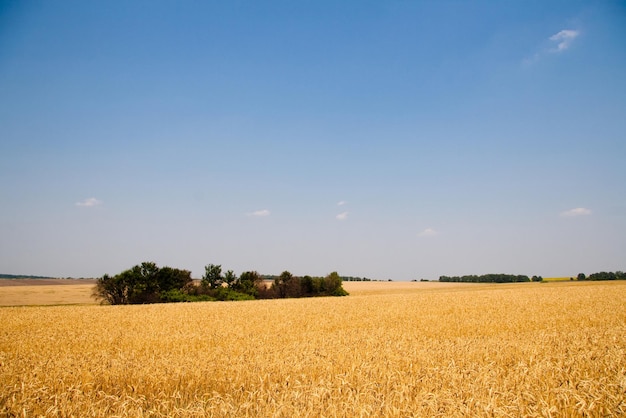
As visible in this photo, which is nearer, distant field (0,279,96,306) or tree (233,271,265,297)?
distant field (0,279,96,306)

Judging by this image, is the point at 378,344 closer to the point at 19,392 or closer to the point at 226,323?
the point at 19,392

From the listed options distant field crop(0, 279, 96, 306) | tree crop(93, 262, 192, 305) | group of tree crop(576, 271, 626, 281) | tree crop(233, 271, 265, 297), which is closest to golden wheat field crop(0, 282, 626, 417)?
tree crop(93, 262, 192, 305)

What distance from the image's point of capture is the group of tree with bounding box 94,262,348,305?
46312 millimetres

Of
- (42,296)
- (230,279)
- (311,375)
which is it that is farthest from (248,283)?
(311,375)

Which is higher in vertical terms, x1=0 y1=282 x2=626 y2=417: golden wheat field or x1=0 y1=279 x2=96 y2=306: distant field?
x1=0 y1=282 x2=626 y2=417: golden wheat field

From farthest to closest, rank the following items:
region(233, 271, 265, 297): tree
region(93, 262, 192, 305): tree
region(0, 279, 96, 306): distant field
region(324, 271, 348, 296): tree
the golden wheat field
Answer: region(324, 271, 348, 296): tree < region(233, 271, 265, 297): tree < region(0, 279, 96, 306): distant field < region(93, 262, 192, 305): tree < the golden wheat field

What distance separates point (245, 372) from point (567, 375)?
226 inches

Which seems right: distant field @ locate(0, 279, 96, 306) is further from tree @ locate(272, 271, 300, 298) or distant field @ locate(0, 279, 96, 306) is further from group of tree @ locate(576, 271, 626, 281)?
group of tree @ locate(576, 271, 626, 281)

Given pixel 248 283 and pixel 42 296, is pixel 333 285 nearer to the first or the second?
pixel 248 283

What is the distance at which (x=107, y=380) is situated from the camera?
6.87 meters

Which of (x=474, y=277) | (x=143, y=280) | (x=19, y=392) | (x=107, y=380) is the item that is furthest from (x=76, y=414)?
(x=474, y=277)

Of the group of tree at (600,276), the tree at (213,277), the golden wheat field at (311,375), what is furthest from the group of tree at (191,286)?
the group of tree at (600,276)

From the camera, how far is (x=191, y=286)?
50719 mm

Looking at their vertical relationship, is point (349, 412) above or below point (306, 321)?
above
